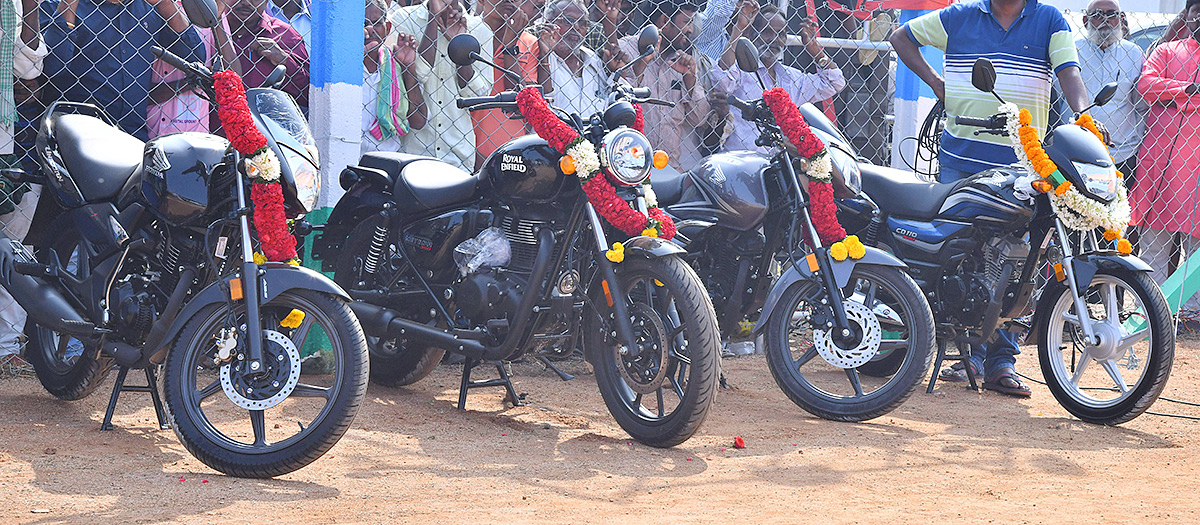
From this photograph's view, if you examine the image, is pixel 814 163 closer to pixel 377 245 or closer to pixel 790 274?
pixel 790 274

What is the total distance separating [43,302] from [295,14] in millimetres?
2624

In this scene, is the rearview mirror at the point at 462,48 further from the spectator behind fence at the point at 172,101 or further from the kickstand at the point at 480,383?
the spectator behind fence at the point at 172,101

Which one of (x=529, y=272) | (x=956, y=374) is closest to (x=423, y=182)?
(x=529, y=272)

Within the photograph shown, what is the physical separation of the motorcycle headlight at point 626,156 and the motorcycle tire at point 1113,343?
1985mm

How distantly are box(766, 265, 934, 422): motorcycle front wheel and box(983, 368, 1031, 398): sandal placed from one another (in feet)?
3.46

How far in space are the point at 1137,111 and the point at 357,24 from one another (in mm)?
5082

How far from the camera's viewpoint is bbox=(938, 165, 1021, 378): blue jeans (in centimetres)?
599

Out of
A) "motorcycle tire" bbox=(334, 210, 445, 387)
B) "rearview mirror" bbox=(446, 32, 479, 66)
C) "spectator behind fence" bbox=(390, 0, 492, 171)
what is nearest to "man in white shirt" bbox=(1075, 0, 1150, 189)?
"spectator behind fence" bbox=(390, 0, 492, 171)

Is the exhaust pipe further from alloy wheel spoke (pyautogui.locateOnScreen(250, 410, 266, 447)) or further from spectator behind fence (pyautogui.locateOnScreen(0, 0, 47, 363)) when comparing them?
alloy wheel spoke (pyautogui.locateOnScreen(250, 410, 266, 447))

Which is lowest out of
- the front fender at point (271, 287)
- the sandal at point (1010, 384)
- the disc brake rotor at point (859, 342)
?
the sandal at point (1010, 384)

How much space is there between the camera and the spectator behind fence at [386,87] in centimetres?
634

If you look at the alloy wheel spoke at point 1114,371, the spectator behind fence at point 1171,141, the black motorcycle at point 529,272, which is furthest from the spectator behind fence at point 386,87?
the spectator behind fence at point 1171,141

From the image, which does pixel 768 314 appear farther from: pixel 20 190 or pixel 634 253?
pixel 20 190

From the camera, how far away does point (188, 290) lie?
4.28 meters
